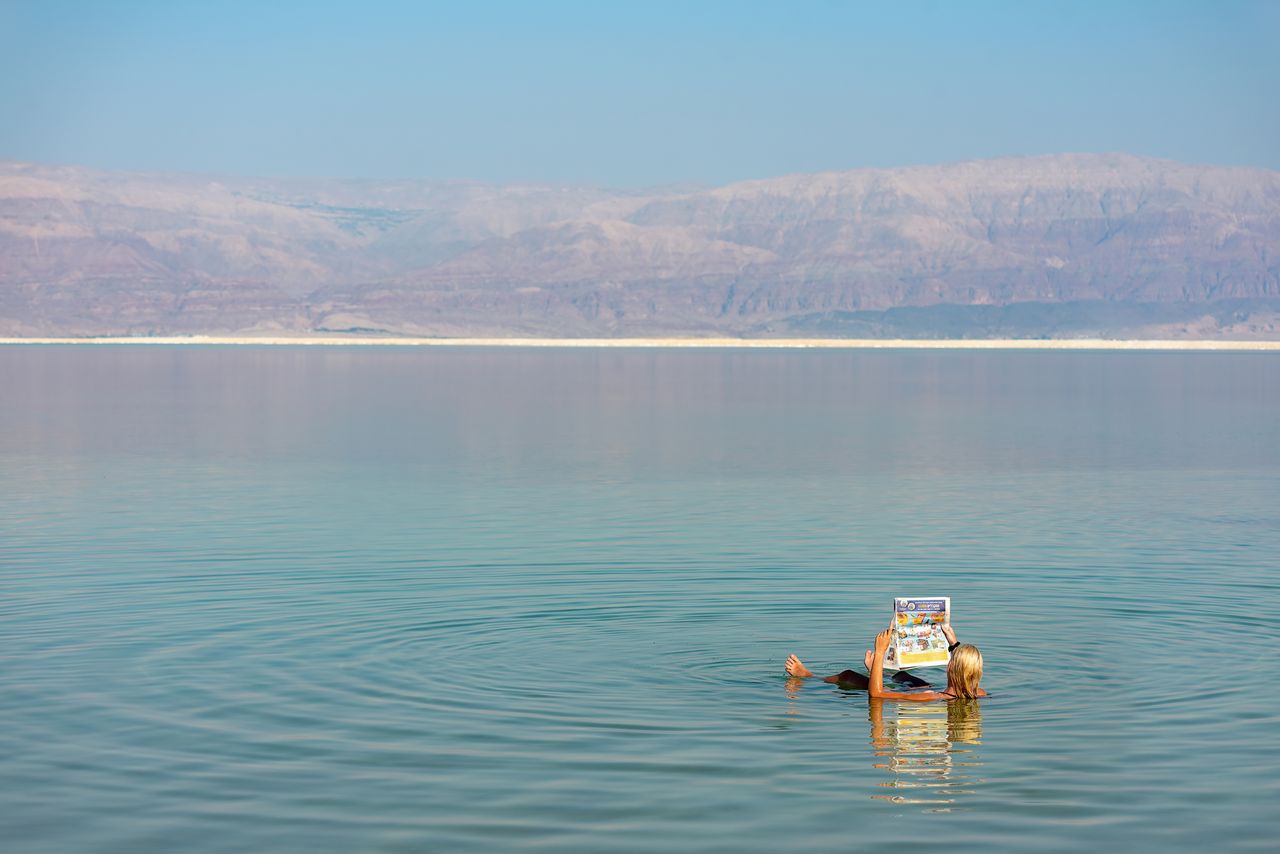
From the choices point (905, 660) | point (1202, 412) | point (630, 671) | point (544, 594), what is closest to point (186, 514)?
point (544, 594)

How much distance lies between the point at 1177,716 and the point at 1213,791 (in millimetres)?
2416

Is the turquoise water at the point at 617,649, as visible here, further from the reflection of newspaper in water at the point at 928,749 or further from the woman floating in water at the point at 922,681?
the woman floating in water at the point at 922,681

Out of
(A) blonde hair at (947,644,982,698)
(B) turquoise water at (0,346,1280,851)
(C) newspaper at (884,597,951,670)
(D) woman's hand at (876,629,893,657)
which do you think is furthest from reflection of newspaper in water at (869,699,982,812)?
(D) woman's hand at (876,629,893,657)

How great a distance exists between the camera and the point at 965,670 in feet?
50.6

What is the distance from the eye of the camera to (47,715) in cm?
1542

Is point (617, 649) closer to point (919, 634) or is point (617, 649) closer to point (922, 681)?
point (922, 681)

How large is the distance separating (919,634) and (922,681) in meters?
1.03

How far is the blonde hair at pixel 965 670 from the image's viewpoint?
15367mm

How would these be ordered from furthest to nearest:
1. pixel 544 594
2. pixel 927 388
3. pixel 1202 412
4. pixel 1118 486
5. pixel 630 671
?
pixel 927 388 < pixel 1202 412 < pixel 1118 486 < pixel 544 594 < pixel 630 671

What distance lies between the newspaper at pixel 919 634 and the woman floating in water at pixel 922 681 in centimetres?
8

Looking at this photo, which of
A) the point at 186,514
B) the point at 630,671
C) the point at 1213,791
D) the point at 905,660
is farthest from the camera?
the point at 186,514

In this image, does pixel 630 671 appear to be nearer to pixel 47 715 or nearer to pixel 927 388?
pixel 47 715

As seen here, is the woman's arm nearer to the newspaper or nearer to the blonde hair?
the newspaper

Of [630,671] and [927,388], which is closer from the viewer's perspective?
[630,671]
